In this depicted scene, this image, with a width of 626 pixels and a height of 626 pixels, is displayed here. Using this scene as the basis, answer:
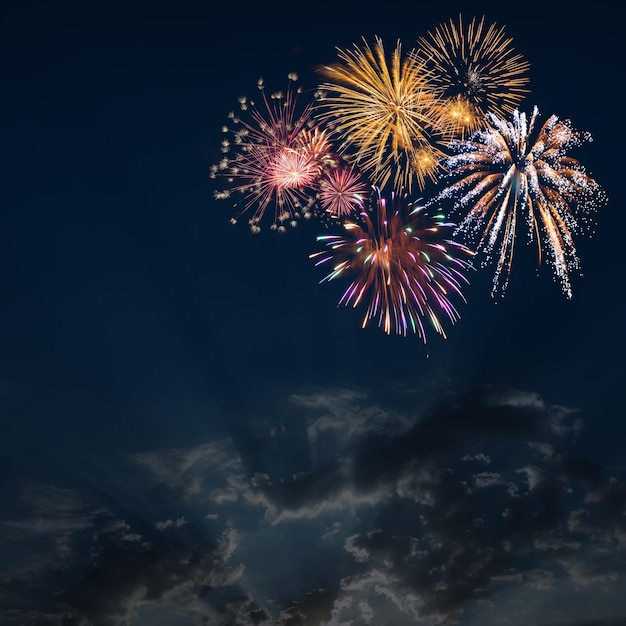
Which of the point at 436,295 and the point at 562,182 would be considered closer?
the point at 562,182

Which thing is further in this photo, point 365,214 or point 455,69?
point 365,214

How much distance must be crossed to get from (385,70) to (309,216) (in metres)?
9.37

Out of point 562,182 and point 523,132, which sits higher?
point 523,132

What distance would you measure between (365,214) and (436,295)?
6933 millimetres

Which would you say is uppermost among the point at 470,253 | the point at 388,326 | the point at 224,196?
the point at 224,196

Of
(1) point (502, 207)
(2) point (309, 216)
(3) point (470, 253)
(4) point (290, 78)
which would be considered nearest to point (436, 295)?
(3) point (470, 253)

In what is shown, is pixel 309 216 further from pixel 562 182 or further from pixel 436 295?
pixel 562 182

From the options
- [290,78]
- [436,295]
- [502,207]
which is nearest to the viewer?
[290,78]

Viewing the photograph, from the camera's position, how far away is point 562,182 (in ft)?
120

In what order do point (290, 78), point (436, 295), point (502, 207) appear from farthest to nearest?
point (436, 295) < point (502, 207) < point (290, 78)

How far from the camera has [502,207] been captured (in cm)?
3653

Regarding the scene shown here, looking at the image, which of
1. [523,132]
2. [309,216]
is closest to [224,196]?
[309,216]

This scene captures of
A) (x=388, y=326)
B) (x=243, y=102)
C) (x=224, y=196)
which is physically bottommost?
(x=388, y=326)

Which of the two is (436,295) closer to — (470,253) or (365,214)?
(470,253)
